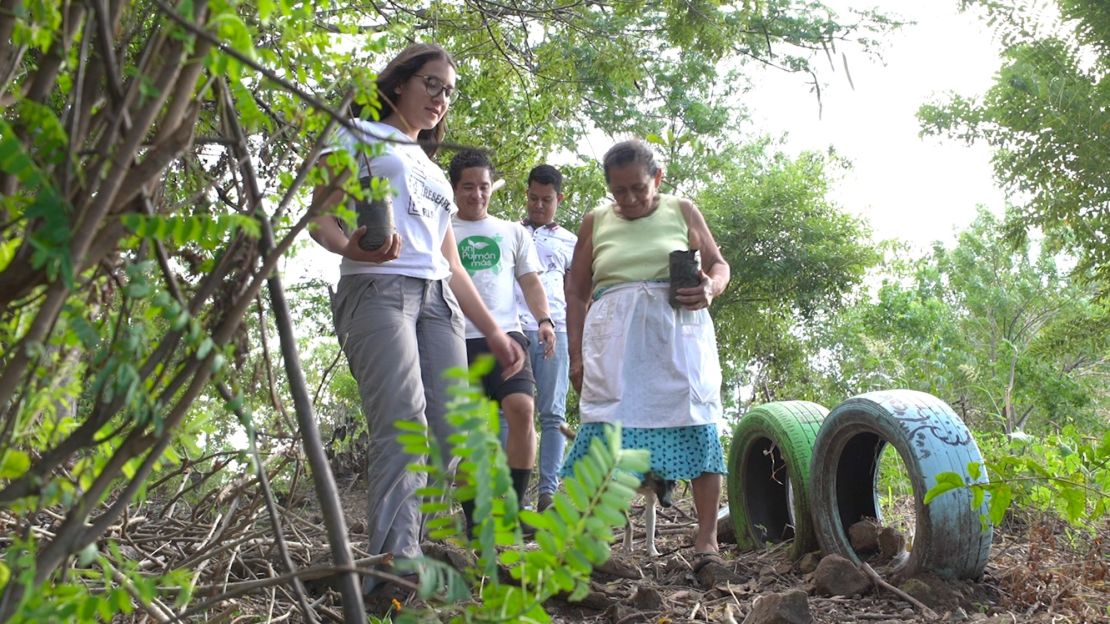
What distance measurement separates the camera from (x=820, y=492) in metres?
4.82

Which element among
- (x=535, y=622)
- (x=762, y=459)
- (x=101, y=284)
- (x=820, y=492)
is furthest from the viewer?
(x=762, y=459)

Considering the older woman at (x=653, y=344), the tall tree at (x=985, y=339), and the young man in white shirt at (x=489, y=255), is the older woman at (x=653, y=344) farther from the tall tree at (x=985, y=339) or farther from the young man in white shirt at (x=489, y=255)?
the tall tree at (x=985, y=339)

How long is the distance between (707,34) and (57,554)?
581 centimetres

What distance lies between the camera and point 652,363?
196 inches

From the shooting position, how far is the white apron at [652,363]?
16.2ft

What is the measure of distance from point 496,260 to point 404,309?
1869 mm

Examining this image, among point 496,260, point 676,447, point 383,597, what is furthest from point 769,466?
point 383,597

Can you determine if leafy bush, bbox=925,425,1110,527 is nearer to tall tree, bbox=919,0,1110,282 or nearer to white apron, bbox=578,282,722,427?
white apron, bbox=578,282,722,427

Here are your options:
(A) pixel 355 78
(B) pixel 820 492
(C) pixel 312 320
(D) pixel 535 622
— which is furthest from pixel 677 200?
(C) pixel 312 320

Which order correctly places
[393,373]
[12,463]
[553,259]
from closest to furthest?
1. [12,463]
2. [393,373]
3. [553,259]

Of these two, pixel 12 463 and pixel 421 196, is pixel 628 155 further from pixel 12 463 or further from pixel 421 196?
pixel 12 463

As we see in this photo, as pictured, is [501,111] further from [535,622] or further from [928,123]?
[928,123]

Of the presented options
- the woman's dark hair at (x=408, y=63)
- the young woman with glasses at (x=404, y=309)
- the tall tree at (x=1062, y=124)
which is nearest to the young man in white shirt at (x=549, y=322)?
the young woman with glasses at (x=404, y=309)

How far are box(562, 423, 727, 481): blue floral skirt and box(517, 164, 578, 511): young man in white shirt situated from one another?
1049 millimetres
